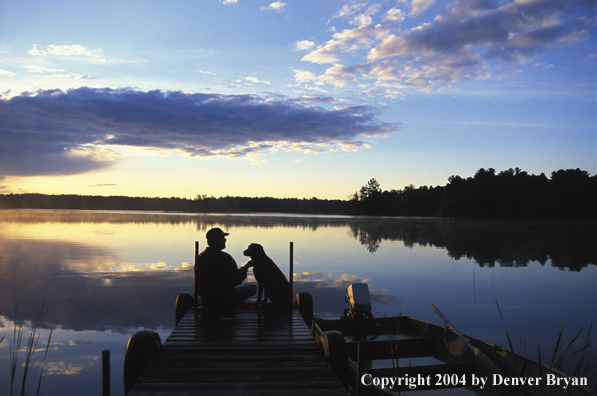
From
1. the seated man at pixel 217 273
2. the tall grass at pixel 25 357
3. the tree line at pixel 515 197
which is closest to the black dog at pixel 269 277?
the seated man at pixel 217 273

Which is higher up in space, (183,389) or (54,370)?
(183,389)

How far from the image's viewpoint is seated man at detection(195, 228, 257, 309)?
21.1 ft

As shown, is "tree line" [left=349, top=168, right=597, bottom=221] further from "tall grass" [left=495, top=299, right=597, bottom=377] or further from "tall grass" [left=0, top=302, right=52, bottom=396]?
"tall grass" [left=0, top=302, right=52, bottom=396]

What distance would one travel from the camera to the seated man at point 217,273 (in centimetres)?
642

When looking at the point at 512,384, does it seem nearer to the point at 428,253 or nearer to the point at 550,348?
the point at 550,348

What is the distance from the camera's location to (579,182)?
283 feet

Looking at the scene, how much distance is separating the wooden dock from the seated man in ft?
1.41

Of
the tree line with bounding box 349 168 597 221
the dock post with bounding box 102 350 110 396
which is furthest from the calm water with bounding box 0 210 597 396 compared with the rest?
the tree line with bounding box 349 168 597 221

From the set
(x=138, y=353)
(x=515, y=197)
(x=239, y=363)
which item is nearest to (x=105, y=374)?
(x=138, y=353)

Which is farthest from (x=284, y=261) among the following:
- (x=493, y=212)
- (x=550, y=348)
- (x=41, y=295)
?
(x=493, y=212)

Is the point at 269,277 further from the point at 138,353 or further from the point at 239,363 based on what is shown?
the point at 138,353

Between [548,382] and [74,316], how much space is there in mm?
9405

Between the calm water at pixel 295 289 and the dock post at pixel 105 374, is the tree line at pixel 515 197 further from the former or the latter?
the dock post at pixel 105 374

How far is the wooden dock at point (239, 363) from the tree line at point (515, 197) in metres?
98.8
